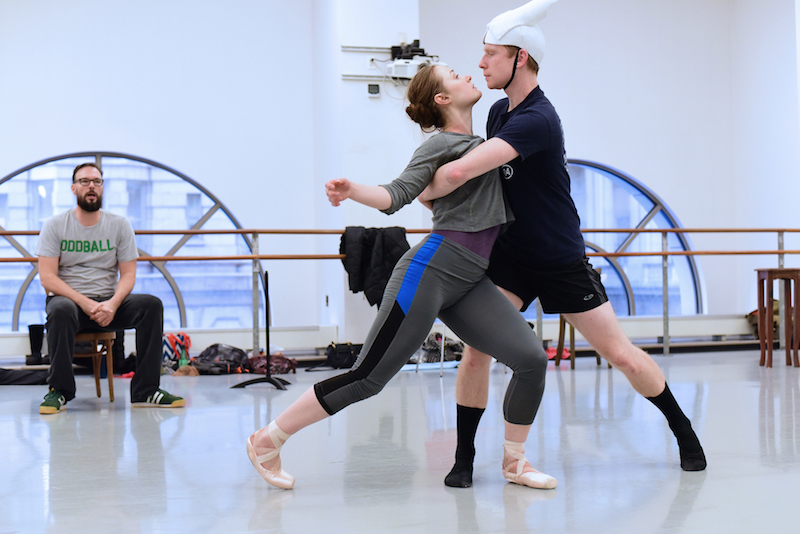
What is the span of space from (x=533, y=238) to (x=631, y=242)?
5.76m

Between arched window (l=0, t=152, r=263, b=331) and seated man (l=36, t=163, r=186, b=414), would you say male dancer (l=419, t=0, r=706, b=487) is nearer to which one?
seated man (l=36, t=163, r=186, b=414)

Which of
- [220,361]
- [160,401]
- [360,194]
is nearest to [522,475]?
[360,194]

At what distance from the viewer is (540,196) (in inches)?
69.1

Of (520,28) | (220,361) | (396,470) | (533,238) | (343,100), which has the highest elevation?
(343,100)

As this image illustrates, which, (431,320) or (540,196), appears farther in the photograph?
(540,196)

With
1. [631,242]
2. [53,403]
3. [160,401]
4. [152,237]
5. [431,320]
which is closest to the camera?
[431,320]

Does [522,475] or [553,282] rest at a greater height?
Answer: [553,282]

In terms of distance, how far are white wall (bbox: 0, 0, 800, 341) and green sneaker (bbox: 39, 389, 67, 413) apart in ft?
7.77

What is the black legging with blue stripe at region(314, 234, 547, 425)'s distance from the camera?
5.37 feet

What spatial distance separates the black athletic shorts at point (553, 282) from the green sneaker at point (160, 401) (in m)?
1.89

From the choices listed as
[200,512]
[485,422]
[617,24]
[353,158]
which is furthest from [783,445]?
[617,24]

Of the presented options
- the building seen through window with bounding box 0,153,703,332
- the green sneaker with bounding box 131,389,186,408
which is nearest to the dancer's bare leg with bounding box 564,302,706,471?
the green sneaker with bounding box 131,389,186,408

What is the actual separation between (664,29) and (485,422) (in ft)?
18.7

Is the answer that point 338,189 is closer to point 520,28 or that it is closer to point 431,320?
point 431,320
